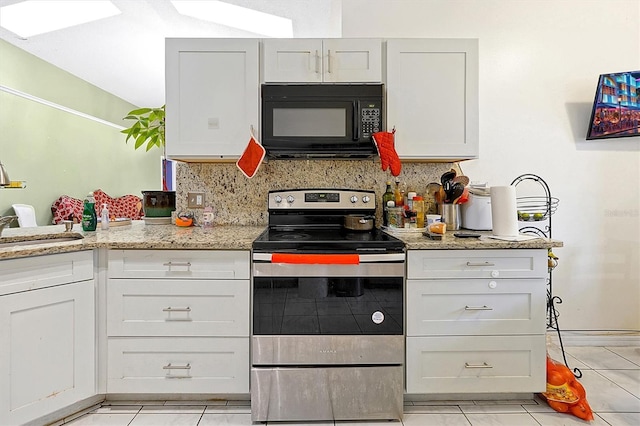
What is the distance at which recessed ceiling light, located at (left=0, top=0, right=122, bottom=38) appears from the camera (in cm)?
A: 311

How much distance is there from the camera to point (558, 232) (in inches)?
96.5

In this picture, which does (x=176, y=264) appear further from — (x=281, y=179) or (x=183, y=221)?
(x=281, y=179)

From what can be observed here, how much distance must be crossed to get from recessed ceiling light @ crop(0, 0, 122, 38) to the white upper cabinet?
227 cm

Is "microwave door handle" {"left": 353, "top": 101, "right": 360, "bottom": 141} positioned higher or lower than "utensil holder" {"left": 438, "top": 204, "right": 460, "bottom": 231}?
higher

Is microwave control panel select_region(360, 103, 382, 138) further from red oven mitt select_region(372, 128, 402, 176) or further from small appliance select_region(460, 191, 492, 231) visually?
small appliance select_region(460, 191, 492, 231)

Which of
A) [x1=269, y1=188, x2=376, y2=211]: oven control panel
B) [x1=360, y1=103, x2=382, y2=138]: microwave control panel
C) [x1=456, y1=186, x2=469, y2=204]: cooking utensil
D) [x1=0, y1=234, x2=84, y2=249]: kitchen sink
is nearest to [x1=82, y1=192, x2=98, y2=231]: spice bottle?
[x1=0, y1=234, x2=84, y2=249]: kitchen sink

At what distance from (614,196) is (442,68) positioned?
5.29 ft

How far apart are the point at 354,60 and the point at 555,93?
1.51 m

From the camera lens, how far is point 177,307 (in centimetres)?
168

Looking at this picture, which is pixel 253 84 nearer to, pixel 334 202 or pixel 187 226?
pixel 334 202

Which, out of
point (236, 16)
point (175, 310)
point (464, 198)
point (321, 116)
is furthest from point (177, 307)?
point (236, 16)

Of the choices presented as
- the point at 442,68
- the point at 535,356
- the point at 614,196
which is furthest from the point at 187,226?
the point at 614,196

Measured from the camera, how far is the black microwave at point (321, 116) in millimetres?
1970

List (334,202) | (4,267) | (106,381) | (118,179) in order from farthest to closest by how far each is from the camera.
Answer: (118,179)
(334,202)
(106,381)
(4,267)
